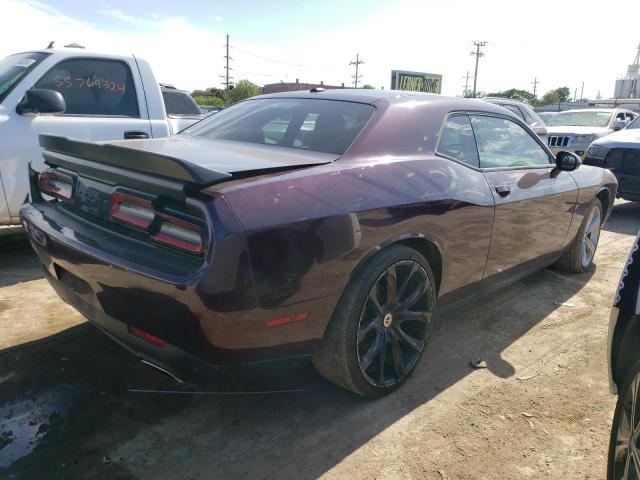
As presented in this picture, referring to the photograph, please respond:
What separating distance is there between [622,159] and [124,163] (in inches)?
291

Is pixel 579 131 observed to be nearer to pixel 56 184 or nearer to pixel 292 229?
pixel 292 229

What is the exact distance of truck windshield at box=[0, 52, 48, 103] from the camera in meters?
4.27

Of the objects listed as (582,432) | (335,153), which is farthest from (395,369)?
(335,153)

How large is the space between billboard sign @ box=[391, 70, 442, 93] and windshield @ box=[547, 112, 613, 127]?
44.6 feet

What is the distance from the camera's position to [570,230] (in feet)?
13.6

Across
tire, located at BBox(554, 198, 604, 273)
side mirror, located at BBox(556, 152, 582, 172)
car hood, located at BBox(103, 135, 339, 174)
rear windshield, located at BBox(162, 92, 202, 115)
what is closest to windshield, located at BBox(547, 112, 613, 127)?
tire, located at BBox(554, 198, 604, 273)

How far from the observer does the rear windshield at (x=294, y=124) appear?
8.66 feet

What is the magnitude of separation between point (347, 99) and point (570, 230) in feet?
7.90

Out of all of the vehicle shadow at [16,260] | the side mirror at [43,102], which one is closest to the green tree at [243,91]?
the vehicle shadow at [16,260]

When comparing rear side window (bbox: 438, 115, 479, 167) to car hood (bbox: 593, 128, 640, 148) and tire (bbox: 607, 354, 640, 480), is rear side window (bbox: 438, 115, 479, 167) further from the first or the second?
car hood (bbox: 593, 128, 640, 148)

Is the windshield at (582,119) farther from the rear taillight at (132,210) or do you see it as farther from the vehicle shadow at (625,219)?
the rear taillight at (132,210)

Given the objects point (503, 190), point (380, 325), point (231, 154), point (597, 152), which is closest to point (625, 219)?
point (597, 152)

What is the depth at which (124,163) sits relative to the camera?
2.14 m

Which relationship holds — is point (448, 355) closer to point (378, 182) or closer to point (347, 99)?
point (378, 182)
